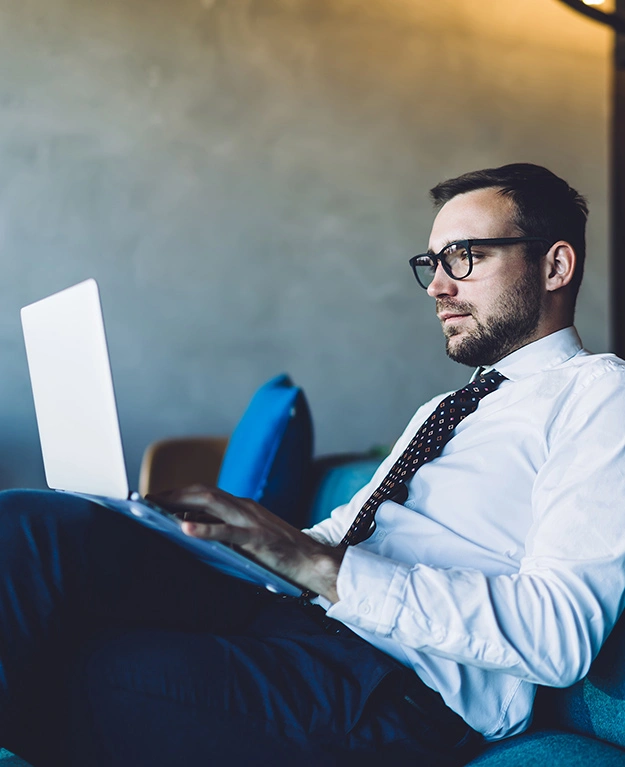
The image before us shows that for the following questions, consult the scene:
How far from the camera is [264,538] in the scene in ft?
3.18

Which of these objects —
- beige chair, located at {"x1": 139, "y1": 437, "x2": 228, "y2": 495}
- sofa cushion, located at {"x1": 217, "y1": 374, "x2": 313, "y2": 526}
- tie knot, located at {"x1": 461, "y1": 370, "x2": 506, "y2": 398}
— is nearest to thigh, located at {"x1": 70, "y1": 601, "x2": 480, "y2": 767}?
tie knot, located at {"x1": 461, "y1": 370, "x2": 506, "y2": 398}

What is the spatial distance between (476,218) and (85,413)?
79 cm

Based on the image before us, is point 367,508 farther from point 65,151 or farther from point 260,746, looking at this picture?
point 65,151

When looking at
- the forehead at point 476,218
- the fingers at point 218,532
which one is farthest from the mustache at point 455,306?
the fingers at point 218,532

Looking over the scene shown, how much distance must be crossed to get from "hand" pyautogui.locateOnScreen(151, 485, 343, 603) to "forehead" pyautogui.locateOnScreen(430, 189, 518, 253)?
68 cm

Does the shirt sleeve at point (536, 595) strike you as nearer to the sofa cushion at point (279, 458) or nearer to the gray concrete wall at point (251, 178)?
the sofa cushion at point (279, 458)

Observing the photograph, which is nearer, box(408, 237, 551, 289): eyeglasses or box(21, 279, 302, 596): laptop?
box(21, 279, 302, 596): laptop

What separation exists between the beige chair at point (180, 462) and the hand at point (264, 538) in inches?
76.1

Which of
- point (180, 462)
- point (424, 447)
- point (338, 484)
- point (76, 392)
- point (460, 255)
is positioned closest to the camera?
point (76, 392)

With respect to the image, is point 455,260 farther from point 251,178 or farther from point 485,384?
point 251,178

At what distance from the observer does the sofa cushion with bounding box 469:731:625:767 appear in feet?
3.12

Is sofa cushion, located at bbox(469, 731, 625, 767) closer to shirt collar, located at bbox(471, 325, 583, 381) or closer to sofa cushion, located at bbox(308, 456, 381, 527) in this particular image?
shirt collar, located at bbox(471, 325, 583, 381)

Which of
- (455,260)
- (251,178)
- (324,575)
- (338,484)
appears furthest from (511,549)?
(251,178)

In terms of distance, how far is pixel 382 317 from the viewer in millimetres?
3398
